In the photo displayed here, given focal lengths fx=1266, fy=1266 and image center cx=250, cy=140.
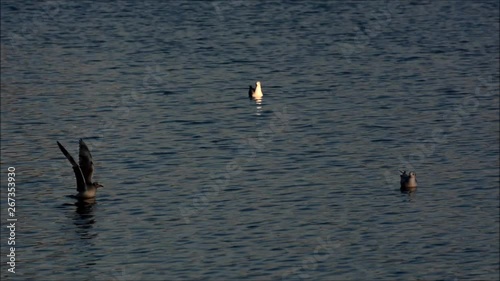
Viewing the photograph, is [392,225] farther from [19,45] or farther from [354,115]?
[19,45]

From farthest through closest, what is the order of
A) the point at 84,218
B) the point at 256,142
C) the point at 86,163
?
1. the point at 256,142
2. the point at 86,163
3. the point at 84,218

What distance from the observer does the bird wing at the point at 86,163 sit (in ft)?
114

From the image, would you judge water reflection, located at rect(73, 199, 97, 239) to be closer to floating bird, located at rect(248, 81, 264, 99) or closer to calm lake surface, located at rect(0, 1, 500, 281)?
calm lake surface, located at rect(0, 1, 500, 281)

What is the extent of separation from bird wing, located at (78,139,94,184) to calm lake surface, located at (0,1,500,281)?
0.80 m

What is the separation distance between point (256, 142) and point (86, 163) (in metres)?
8.56

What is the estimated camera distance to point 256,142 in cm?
4228

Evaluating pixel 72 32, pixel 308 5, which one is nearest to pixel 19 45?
pixel 72 32

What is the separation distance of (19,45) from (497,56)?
2316 cm

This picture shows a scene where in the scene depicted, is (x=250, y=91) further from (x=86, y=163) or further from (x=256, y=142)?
(x=86, y=163)

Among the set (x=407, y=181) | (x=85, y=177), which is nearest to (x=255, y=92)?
(x=407, y=181)

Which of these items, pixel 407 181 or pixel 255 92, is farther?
pixel 255 92

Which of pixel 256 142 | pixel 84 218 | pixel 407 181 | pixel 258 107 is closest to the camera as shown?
pixel 84 218

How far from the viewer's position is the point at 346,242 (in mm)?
31625

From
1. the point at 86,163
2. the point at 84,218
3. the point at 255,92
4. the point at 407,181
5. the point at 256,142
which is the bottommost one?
the point at 255,92
